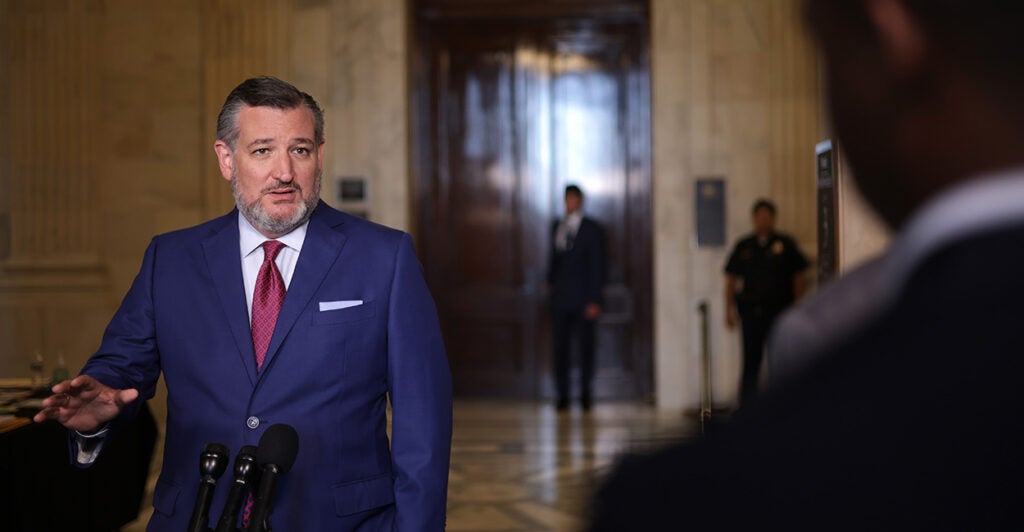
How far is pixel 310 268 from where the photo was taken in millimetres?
2746

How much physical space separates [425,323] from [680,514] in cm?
223

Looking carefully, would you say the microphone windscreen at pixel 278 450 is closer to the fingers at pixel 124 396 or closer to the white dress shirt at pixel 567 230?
the fingers at pixel 124 396

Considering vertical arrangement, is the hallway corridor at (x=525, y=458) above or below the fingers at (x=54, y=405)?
below

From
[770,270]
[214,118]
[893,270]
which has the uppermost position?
[214,118]

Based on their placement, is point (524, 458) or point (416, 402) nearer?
point (416, 402)

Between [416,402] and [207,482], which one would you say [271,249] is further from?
[207,482]

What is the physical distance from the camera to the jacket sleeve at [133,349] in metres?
2.67

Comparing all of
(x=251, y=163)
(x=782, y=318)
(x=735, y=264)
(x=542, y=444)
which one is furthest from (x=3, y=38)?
(x=782, y=318)

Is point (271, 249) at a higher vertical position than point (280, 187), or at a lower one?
lower

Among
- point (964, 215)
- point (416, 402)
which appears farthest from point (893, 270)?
point (416, 402)

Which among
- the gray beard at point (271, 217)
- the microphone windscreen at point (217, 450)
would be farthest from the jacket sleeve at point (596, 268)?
the microphone windscreen at point (217, 450)

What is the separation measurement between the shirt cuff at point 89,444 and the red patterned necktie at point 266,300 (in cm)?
39

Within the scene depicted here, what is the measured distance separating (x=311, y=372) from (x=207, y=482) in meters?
0.77

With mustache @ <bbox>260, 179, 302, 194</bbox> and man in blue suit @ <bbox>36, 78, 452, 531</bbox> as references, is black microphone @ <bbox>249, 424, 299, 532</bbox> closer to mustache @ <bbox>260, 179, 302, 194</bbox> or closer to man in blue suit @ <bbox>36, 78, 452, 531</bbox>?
man in blue suit @ <bbox>36, 78, 452, 531</bbox>
